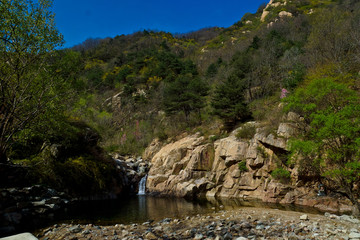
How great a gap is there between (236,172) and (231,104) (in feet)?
33.7

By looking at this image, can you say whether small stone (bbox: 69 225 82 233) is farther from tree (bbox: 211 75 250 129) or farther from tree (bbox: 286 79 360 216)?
tree (bbox: 211 75 250 129)

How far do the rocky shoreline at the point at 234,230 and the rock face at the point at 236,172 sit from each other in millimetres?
5066

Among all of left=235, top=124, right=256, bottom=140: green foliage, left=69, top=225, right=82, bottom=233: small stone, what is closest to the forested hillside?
left=235, top=124, right=256, bottom=140: green foliage

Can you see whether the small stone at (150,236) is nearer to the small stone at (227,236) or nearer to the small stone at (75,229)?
the small stone at (227,236)

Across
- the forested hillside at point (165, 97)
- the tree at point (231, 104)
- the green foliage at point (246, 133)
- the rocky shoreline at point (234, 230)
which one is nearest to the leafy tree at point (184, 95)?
the forested hillside at point (165, 97)

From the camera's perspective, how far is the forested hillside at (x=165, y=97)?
31.5ft

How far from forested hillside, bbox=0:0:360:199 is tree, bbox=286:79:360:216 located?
7 cm

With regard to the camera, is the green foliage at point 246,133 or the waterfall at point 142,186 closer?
the green foliage at point 246,133

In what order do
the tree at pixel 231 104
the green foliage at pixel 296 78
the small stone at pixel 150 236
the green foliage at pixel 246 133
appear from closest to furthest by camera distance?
1. the small stone at pixel 150 236
2. the green foliage at pixel 246 133
3. the green foliage at pixel 296 78
4. the tree at pixel 231 104

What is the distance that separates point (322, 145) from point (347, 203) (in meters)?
4.48

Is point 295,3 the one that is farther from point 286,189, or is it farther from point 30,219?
point 30,219

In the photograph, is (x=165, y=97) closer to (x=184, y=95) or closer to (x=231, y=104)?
(x=184, y=95)

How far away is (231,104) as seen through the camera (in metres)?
27.0

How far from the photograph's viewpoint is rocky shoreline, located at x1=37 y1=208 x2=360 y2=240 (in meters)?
7.70
